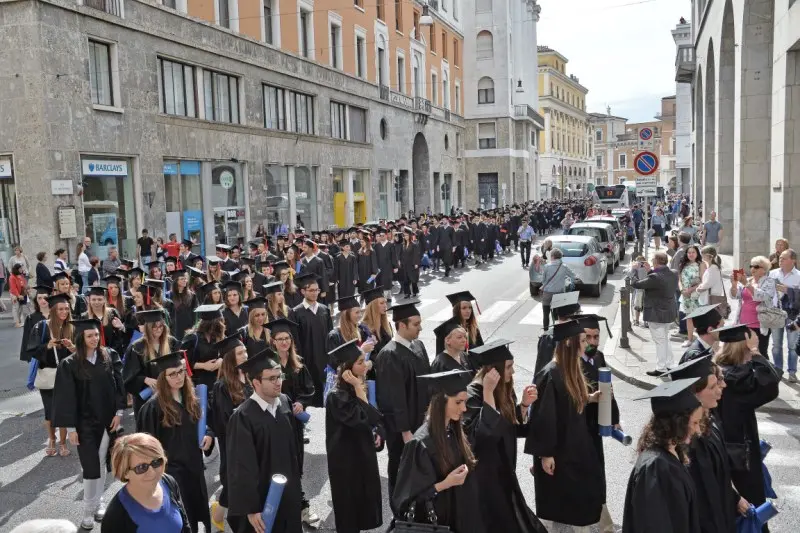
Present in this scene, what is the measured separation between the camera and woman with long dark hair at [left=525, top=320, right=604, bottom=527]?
5.44 m

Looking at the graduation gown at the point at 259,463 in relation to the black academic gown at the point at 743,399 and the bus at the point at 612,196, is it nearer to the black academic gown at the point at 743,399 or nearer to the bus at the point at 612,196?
the black academic gown at the point at 743,399

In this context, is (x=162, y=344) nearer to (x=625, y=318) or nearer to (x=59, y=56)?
(x=625, y=318)

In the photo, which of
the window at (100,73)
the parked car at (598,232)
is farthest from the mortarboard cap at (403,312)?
the window at (100,73)

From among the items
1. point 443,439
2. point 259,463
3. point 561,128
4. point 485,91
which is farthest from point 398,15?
point 561,128

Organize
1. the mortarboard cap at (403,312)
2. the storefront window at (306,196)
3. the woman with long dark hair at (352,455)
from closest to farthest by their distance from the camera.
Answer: the woman with long dark hair at (352,455)
the mortarboard cap at (403,312)
the storefront window at (306,196)

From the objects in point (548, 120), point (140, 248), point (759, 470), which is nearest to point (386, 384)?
point (759, 470)

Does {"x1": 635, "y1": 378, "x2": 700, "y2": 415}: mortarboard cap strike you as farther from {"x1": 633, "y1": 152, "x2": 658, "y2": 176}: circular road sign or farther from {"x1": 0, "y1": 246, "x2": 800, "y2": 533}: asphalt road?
{"x1": 633, "y1": 152, "x2": 658, "y2": 176}: circular road sign

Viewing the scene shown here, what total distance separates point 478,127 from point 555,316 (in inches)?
2226

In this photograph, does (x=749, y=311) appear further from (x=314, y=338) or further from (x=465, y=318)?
(x=314, y=338)

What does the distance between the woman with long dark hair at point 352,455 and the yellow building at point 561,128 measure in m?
77.6

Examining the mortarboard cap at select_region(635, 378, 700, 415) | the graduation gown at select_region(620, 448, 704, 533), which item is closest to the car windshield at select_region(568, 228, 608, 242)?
the mortarboard cap at select_region(635, 378, 700, 415)

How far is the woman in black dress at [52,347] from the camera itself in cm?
807

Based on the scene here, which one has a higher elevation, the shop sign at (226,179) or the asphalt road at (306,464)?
the shop sign at (226,179)

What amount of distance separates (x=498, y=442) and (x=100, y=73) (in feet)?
64.2
